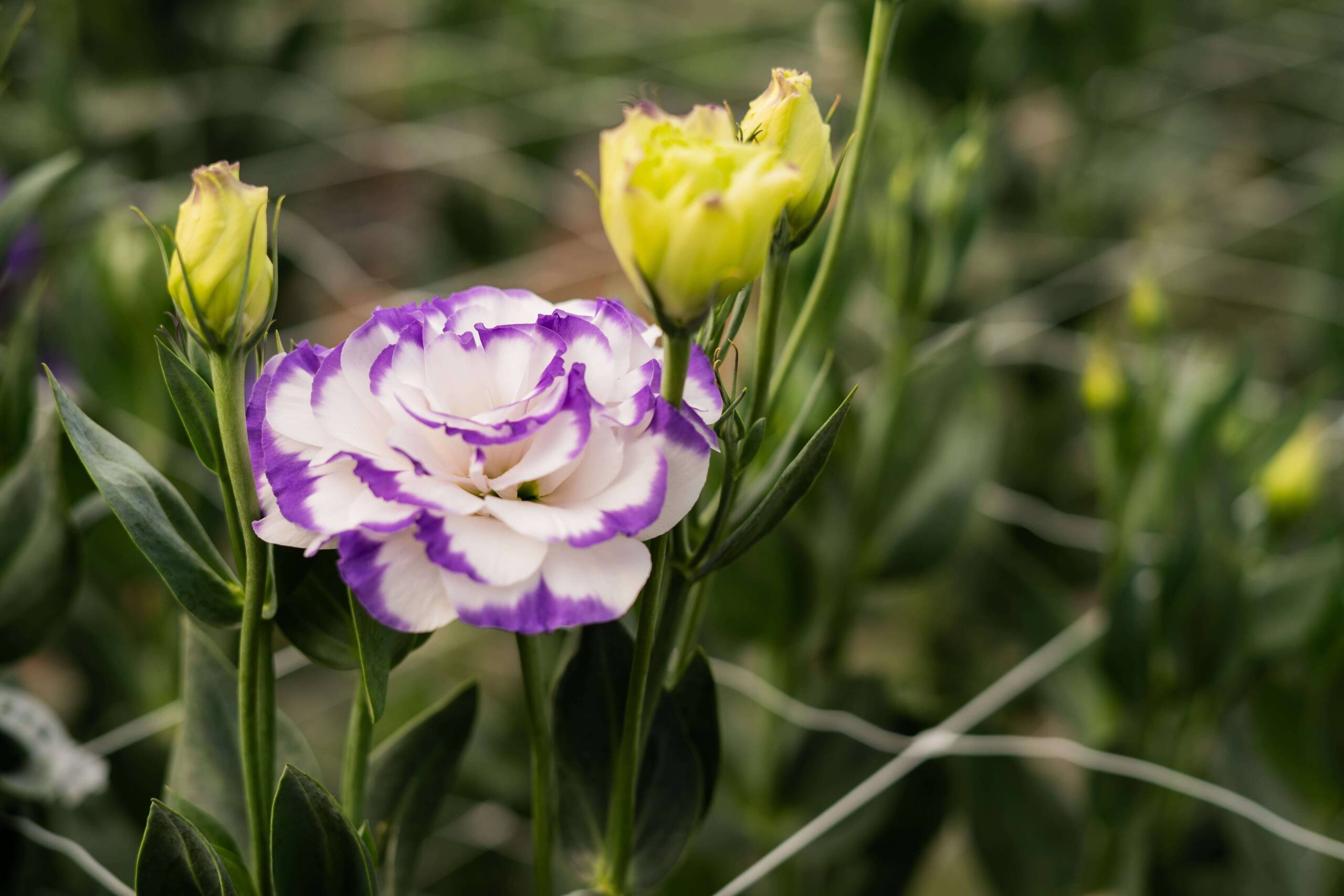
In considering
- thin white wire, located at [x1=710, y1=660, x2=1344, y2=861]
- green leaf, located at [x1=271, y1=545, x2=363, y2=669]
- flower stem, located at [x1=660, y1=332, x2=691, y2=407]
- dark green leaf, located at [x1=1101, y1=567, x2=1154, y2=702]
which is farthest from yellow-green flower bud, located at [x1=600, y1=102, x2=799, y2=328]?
dark green leaf, located at [x1=1101, y1=567, x2=1154, y2=702]

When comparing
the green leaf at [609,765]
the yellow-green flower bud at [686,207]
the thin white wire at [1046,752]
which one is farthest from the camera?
the thin white wire at [1046,752]

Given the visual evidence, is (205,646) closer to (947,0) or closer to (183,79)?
(947,0)

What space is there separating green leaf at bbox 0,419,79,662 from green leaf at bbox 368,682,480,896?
15cm

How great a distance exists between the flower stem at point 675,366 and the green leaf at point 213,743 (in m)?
0.16

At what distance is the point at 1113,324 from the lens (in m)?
1.04

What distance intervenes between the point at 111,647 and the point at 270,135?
1.96 ft

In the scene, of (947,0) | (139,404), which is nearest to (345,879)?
(139,404)

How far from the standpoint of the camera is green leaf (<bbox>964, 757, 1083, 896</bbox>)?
55cm

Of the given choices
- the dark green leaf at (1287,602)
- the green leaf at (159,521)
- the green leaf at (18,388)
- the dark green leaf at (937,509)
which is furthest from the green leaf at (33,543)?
the dark green leaf at (1287,602)

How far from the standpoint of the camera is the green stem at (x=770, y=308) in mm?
254

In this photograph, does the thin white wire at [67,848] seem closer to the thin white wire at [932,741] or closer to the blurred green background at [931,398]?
the blurred green background at [931,398]

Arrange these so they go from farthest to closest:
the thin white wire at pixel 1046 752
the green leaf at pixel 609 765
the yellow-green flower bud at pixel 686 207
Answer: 1. the thin white wire at pixel 1046 752
2. the green leaf at pixel 609 765
3. the yellow-green flower bud at pixel 686 207

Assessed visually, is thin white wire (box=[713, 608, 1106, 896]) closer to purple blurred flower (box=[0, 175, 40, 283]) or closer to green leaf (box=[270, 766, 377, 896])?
green leaf (box=[270, 766, 377, 896])

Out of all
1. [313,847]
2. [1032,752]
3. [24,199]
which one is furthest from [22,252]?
[1032,752]
